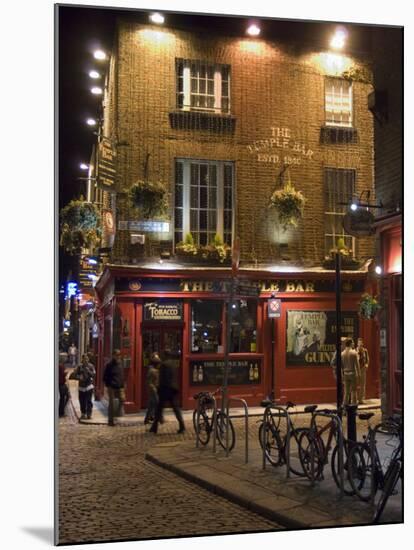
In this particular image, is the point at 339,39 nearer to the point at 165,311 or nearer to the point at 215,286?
the point at 215,286

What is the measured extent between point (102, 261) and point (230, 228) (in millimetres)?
1262

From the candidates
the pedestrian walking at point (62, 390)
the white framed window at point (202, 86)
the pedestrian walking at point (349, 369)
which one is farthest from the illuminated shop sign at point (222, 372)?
the white framed window at point (202, 86)

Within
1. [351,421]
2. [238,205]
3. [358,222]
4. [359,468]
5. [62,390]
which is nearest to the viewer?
[62,390]

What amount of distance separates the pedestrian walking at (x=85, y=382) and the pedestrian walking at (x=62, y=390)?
87 mm

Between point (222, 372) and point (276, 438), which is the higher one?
point (222, 372)

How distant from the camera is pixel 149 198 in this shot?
6375 mm

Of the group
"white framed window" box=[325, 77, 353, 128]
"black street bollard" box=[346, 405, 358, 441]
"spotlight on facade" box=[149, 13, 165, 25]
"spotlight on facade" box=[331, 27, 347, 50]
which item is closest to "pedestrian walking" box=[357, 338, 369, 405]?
"black street bollard" box=[346, 405, 358, 441]

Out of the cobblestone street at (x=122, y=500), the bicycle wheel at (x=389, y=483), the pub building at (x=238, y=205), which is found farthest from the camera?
the pub building at (x=238, y=205)

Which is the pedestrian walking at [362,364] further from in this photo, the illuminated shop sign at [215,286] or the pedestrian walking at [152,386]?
the pedestrian walking at [152,386]

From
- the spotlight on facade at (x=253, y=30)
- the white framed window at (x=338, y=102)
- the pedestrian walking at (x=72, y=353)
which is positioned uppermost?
the spotlight on facade at (x=253, y=30)

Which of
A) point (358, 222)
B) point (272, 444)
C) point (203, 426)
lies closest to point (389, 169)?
point (358, 222)

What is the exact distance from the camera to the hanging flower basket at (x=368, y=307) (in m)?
6.91

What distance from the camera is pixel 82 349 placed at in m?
6.21

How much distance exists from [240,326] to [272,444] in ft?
4.54
